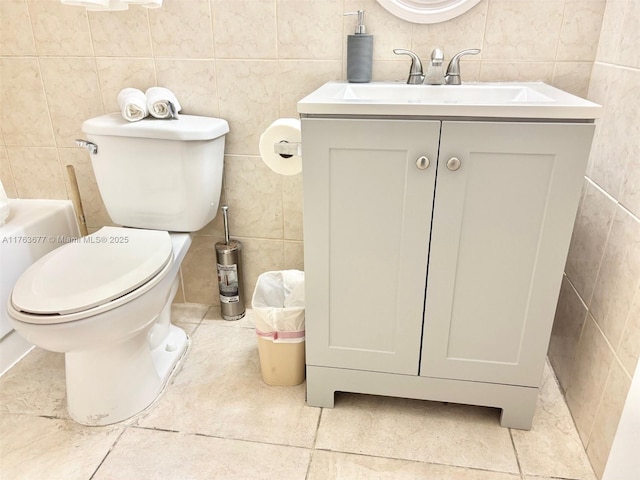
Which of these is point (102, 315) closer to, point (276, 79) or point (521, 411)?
point (276, 79)

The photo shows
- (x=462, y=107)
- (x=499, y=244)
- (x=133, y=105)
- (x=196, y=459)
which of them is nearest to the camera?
(x=462, y=107)

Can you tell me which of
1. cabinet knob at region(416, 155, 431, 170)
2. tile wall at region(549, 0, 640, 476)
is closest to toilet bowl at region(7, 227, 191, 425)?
cabinet knob at region(416, 155, 431, 170)

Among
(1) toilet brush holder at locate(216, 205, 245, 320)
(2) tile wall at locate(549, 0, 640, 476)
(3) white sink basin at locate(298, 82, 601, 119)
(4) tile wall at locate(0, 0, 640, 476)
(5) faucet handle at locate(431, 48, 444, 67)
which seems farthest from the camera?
(1) toilet brush holder at locate(216, 205, 245, 320)

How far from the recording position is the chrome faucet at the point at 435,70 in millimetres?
1389

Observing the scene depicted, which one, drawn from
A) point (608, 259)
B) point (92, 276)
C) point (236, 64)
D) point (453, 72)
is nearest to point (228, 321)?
point (92, 276)

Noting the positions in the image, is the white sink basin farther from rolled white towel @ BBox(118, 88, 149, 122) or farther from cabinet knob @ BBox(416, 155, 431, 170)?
rolled white towel @ BBox(118, 88, 149, 122)

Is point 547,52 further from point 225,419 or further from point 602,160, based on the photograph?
point 225,419

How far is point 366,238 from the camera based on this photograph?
1.21m

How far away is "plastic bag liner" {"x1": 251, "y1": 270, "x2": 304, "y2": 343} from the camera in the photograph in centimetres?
144

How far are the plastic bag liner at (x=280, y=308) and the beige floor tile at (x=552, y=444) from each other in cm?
69

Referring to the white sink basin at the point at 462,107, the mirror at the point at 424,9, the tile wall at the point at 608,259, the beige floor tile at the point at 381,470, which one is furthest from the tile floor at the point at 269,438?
the mirror at the point at 424,9

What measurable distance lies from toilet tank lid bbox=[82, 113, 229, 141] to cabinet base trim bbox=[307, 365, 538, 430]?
30.3 inches

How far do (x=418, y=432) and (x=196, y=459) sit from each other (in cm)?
61

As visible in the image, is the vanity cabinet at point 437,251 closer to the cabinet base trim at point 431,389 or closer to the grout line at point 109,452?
the cabinet base trim at point 431,389
